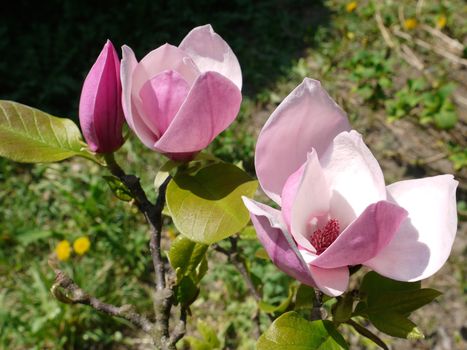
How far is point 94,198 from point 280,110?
1989 millimetres

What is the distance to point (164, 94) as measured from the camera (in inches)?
28.3

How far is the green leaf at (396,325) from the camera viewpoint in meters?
0.77

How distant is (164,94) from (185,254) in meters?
0.28

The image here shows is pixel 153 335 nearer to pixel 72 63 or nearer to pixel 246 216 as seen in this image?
pixel 246 216

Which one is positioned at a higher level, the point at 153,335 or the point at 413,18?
the point at 153,335

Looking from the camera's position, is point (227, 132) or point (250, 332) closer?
point (250, 332)

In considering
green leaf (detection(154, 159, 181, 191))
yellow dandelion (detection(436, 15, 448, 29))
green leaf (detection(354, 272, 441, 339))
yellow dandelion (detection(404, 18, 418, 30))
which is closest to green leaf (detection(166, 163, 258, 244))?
green leaf (detection(154, 159, 181, 191))

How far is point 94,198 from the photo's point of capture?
8.29ft

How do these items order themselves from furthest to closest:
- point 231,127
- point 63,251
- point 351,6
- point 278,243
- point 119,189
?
point 351,6 < point 231,127 < point 63,251 < point 119,189 < point 278,243

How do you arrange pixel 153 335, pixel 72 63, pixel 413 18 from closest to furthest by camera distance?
pixel 153 335, pixel 72 63, pixel 413 18

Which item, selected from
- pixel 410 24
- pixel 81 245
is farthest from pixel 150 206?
pixel 410 24

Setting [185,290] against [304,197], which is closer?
[304,197]

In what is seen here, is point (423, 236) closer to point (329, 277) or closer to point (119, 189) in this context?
point (329, 277)

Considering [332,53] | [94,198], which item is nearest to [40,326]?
[94,198]
